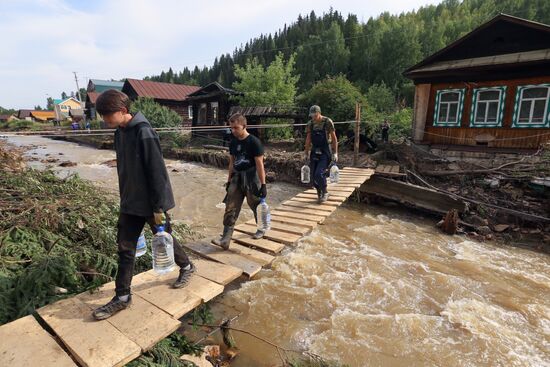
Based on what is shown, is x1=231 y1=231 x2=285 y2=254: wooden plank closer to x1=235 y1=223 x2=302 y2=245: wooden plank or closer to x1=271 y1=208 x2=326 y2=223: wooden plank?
x1=235 y1=223 x2=302 y2=245: wooden plank

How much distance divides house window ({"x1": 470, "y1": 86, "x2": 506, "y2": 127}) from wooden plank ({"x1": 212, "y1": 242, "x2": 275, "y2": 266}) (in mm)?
11781

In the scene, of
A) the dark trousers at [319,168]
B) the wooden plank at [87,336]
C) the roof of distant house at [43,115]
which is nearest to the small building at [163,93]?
the dark trousers at [319,168]

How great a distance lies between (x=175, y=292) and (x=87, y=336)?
0.81m

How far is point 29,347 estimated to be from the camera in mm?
2236

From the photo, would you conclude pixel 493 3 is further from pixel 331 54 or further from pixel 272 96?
pixel 272 96

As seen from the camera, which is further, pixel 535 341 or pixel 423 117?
pixel 423 117

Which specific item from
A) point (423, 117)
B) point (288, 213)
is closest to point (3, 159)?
point (288, 213)

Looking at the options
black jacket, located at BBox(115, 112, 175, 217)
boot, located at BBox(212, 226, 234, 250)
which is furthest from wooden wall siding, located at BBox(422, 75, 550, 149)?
black jacket, located at BBox(115, 112, 175, 217)

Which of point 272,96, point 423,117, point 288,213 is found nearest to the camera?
point 288,213

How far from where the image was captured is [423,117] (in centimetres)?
1372

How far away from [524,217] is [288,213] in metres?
6.46

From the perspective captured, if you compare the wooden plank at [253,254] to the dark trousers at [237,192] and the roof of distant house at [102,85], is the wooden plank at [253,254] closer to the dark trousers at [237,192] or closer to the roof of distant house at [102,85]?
the dark trousers at [237,192]

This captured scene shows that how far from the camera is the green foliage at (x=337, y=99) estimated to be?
1570cm

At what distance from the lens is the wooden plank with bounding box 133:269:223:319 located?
2.80m
